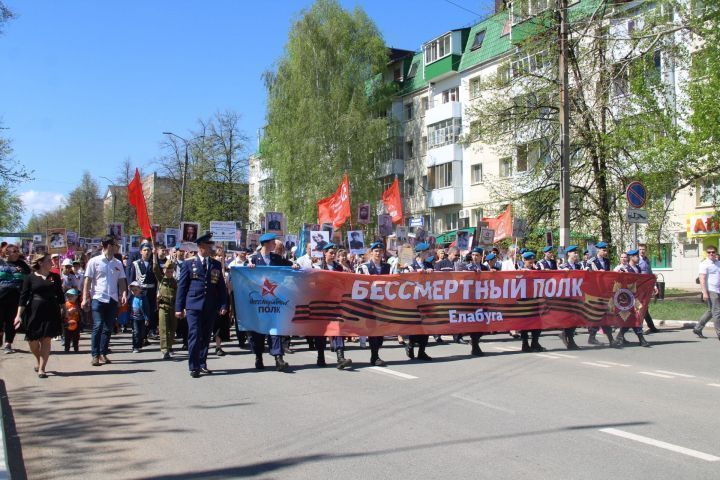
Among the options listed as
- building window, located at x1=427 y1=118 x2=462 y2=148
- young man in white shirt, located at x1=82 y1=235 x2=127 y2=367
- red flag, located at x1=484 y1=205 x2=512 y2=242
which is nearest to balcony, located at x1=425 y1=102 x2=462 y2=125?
building window, located at x1=427 y1=118 x2=462 y2=148

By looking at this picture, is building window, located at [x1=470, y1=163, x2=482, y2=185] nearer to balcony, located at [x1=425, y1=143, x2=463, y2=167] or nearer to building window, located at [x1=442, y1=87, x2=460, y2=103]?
balcony, located at [x1=425, y1=143, x2=463, y2=167]

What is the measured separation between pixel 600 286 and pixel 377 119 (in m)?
36.7

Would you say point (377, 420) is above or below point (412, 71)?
below

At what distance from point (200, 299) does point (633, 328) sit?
8601mm

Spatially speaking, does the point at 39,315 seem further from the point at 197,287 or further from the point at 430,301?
the point at 430,301

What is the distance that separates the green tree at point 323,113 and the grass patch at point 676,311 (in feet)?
86.5

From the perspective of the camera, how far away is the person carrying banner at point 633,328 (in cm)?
1416

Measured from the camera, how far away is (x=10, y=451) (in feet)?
20.4

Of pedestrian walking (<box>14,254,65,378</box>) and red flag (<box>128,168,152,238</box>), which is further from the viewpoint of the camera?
red flag (<box>128,168,152,238</box>)

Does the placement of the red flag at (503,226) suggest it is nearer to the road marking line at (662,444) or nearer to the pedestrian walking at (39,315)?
the pedestrian walking at (39,315)

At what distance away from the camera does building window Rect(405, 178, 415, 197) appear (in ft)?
181

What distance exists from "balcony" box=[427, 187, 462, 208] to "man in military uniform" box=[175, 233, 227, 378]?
131 ft

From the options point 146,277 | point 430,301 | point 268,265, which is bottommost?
point 430,301

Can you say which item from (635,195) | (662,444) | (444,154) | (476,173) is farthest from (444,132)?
(662,444)
